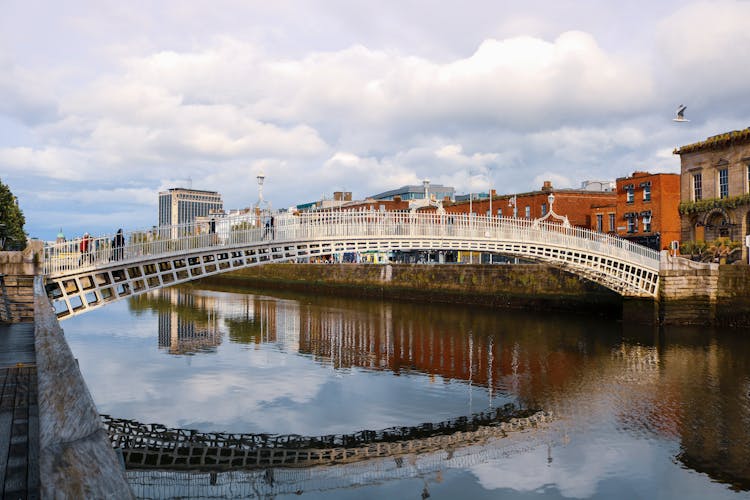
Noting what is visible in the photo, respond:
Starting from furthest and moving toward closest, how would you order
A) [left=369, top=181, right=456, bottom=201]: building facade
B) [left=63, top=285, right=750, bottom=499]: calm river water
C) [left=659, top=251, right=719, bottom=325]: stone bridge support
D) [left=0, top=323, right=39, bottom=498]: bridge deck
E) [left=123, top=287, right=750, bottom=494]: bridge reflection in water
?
[left=369, top=181, right=456, bottom=201]: building facade < [left=659, top=251, right=719, bottom=325]: stone bridge support < [left=123, top=287, right=750, bottom=494]: bridge reflection in water < [left=63, top=285, right=750, bottom=499]: calm river water < [left=0, top=323, right=39, bottom=498]: bridge deck

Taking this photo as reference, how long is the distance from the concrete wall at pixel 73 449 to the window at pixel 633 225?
4079cm

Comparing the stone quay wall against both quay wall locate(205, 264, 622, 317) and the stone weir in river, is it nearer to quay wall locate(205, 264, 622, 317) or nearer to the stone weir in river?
the stone weir in river

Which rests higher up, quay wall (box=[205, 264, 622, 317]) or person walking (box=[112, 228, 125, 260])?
person walking (box=[112, 228, 125, 260])

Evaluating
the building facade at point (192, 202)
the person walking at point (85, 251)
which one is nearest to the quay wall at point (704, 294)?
the person walking at point (85, 251)

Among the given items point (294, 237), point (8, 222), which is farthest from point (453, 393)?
point (8, 222)

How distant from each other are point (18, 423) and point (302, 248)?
1600 cm

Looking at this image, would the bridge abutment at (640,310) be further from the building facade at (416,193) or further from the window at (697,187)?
the building facade at (416,193)

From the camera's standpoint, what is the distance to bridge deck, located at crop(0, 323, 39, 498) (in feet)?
11.8

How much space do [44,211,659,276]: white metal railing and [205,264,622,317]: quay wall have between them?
15.9 ft

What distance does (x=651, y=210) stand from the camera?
38375mm

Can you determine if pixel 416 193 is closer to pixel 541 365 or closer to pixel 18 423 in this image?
pixel 541 365

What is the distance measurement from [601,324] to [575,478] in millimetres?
20325

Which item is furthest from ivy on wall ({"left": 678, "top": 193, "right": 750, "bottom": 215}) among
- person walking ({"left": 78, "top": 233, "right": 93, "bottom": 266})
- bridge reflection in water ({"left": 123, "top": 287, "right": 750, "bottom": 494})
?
person walking ({"left": 78, "top": 233, "right": 93, "bottom": 266})

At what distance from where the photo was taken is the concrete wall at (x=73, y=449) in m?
2.07
